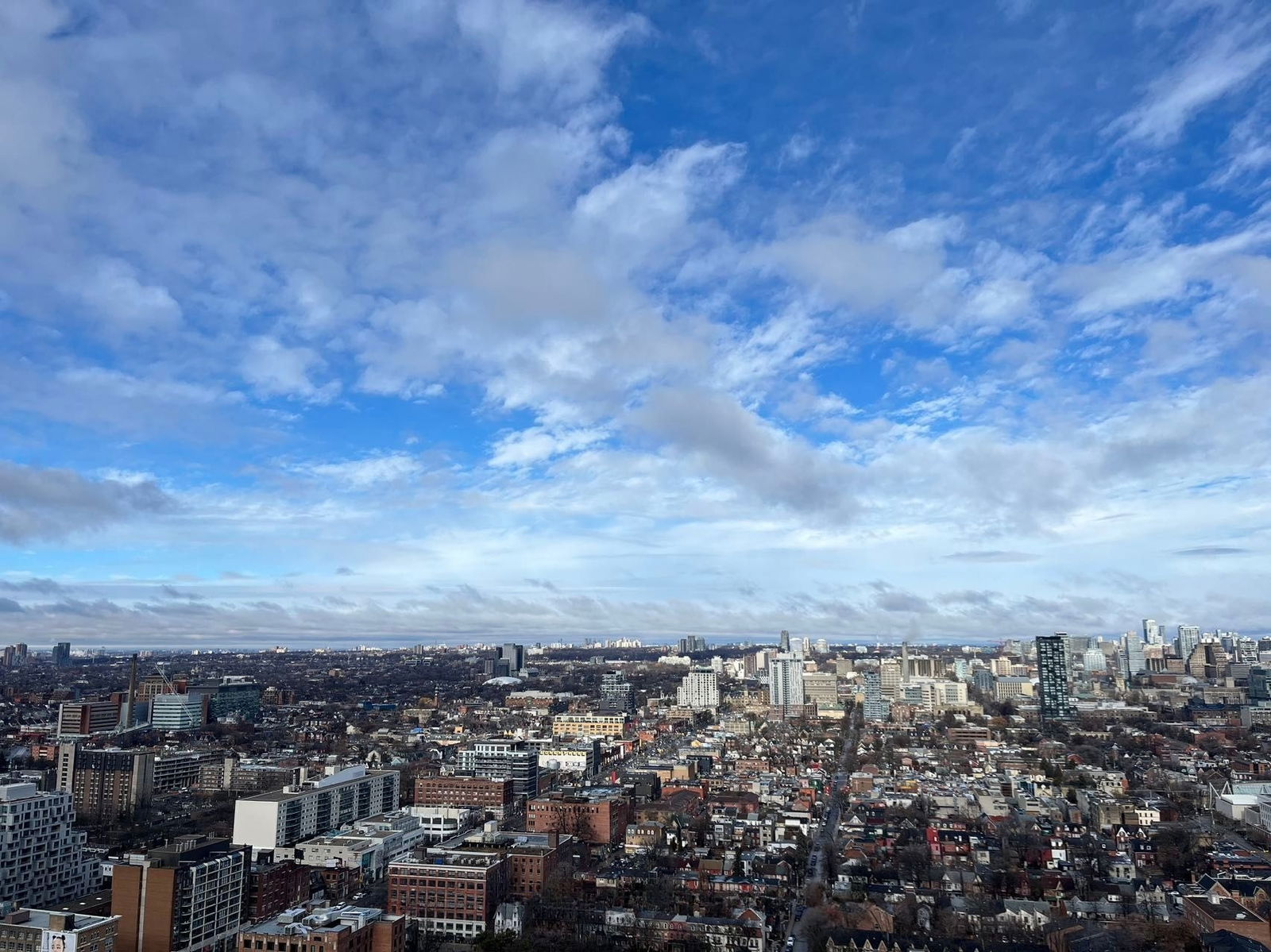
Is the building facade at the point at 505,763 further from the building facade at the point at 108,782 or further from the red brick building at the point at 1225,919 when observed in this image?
the red brick building at the point at 1225,919

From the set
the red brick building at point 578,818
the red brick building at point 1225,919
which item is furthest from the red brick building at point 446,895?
the red brick building at point 1225,919

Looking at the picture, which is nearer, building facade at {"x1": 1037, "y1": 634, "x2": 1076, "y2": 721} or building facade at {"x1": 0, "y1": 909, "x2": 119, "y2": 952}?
building facade at {"x1": 0, "y1": 909, "x2": 119, "y2": 952}

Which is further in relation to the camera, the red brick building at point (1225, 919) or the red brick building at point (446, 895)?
the red brick building at point (446, 895)

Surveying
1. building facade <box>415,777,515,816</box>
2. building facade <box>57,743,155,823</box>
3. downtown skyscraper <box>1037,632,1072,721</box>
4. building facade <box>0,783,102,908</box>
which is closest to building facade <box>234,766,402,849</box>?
building facade <box>415,777,515,816</box>

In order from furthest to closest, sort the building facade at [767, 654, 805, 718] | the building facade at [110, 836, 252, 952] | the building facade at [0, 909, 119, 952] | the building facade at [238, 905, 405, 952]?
1. the building facade at [767, 654, 805, 718]
2. the building facade at [110, 836, 252, 952]
3. the building facade at [238, 905, 405, 952]
4. the building facade at [0, 909, 119, 952]

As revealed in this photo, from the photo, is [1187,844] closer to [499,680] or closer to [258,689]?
[258,689]

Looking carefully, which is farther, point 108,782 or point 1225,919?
point 108,782

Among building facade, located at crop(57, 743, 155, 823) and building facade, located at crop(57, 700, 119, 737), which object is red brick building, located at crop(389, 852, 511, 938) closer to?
building facade, located at crop(57, 743, 155, 823)

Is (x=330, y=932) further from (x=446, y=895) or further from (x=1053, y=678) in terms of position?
(x=1053, y=678)

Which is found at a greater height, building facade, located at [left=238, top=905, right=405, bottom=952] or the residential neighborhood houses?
building facade, located at [left=238, top=905, right=405, bottom=952]

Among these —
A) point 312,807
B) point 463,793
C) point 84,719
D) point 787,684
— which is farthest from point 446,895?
point 787,684

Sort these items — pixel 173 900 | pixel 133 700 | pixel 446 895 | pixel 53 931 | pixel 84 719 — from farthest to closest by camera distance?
pixel 133 700, pixel 84 719, pixel 446 895, pixel 173 900, pixel 53 931

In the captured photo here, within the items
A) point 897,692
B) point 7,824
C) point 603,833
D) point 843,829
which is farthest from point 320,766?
point 897,692
